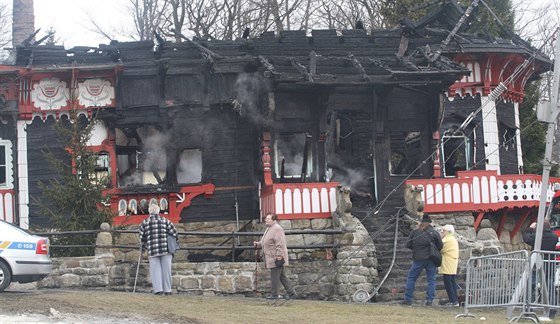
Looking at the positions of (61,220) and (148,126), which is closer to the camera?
(61,220)

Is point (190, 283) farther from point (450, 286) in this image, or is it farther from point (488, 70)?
point (488, 70)

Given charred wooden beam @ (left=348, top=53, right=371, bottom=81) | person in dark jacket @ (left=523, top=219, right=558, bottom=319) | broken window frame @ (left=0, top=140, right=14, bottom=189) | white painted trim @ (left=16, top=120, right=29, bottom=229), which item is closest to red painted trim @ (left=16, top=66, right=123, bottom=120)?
white painted trim @ (left=16, top=120, right=29, bottom=229)

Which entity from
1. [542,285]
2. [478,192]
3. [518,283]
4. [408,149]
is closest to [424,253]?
[518,283]

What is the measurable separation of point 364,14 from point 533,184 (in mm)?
17804

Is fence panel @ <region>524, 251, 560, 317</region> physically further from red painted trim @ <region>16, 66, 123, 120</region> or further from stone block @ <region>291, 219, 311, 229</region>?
red painted trim @ <region>16, 66, 123, 120</region>

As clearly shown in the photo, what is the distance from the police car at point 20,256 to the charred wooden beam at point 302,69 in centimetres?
986

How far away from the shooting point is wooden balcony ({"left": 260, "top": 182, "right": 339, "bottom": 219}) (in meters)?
28.8

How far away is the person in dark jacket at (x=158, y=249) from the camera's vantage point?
22281mm

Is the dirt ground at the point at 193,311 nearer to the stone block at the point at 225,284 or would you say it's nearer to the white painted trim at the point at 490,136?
the stone block at the point at 225,284

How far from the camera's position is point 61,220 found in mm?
28000

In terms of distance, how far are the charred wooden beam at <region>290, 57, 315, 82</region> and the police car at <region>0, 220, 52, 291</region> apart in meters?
9.86

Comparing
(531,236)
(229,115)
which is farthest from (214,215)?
(531,236)

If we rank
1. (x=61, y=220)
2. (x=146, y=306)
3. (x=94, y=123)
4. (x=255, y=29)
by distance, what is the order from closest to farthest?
(x=146, y=306) → (x=61, y=220) → (x=94, y=123) → (x=255, y=29)

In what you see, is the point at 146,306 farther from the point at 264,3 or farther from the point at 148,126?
the point at 264,3
